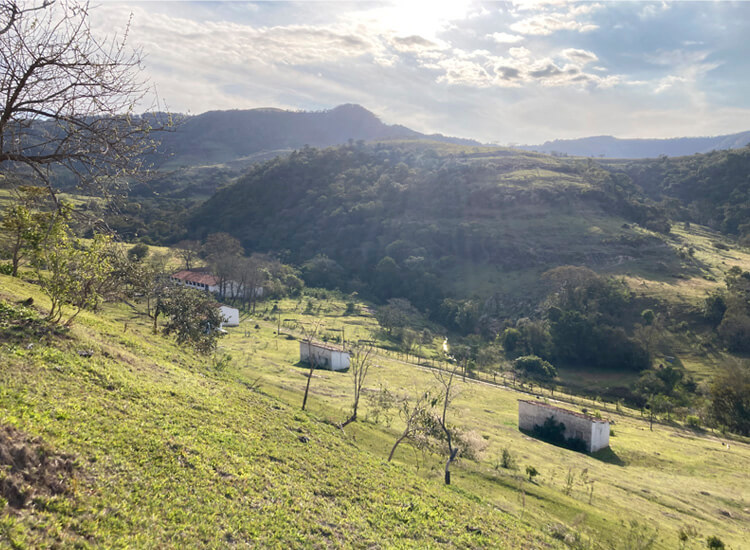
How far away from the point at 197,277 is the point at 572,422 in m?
87.1

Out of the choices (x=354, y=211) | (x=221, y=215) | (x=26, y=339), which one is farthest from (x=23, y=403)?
(x=221, y=215)

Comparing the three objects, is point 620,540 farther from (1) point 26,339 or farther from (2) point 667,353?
(2) point 667,353

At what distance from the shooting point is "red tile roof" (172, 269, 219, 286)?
98.8 metres

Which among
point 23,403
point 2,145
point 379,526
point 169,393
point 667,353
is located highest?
point 2,145

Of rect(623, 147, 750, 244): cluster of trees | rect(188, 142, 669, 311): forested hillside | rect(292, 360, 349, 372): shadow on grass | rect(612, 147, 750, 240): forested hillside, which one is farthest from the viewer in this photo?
rect(623, 147, 750, 244): cluster of trees

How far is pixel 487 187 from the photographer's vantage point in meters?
160

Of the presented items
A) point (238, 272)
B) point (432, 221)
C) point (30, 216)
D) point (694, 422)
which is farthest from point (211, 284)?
point (694, 422)

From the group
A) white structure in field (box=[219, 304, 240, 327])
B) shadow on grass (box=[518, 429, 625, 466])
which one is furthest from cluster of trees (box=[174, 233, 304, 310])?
shadow on grass (box=[518, 429, 625, 466])

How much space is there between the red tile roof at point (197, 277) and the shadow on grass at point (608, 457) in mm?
84069

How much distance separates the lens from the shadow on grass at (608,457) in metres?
40.3

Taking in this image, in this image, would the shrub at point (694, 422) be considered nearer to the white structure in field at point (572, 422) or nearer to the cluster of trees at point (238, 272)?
the white structure in field at point (572, 422)

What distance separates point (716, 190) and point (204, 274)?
195 metres

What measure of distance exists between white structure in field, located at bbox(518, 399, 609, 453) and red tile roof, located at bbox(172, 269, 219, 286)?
7625 cm

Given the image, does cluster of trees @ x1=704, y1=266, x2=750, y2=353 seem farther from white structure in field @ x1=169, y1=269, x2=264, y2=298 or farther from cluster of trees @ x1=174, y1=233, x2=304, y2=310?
white structure in field @ x1=169, y1=269, x2=264, y2=298
